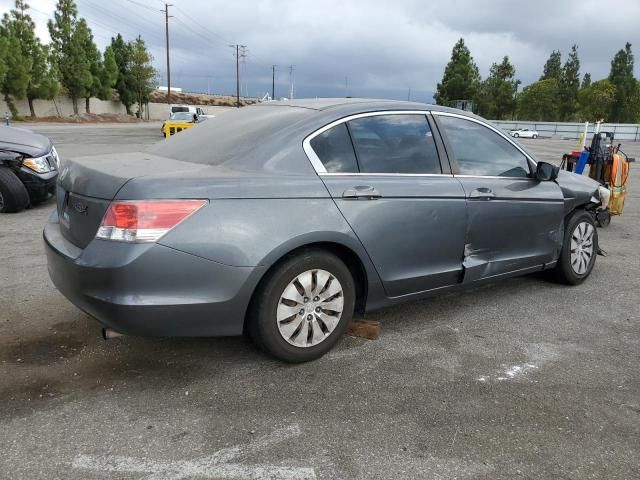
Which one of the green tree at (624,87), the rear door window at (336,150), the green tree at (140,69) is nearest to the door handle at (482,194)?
the rear door window at (336,150)

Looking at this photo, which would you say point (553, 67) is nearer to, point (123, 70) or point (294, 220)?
point (123, 70)

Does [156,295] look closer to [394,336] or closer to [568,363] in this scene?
[394,336]

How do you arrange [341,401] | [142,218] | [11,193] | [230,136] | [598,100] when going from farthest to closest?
[598,100], [11,193], [230,136], [341,401], [142,218]

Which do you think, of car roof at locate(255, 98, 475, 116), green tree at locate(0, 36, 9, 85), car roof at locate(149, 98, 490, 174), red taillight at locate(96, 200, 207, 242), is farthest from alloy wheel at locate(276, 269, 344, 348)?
green tree at locate(0, 36, 9, 85)

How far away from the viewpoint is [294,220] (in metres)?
3.15

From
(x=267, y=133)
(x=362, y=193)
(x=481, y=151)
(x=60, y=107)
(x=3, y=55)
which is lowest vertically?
(x=60, y=107)

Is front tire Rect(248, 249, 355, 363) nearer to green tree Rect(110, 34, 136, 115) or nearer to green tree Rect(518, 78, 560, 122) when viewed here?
green tree Rect(110, 34, 136, 115)

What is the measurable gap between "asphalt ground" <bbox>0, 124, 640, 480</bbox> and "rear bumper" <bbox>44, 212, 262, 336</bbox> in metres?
0.43

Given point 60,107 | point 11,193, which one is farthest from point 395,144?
point 60,107

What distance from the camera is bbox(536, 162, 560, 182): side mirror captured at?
449cm

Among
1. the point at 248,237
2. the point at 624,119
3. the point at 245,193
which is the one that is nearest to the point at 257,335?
the point at 248,237

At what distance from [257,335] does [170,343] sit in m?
0.82

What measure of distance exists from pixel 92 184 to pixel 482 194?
8.61ft

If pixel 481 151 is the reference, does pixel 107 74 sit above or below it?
above
